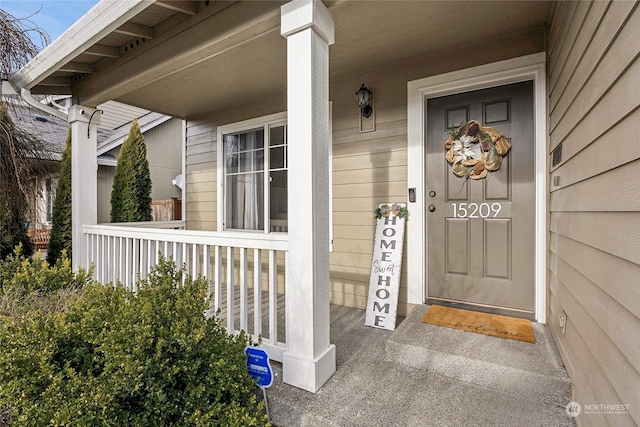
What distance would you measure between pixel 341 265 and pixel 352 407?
1.74 m

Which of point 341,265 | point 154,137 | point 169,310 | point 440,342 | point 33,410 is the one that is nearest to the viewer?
point 33,410

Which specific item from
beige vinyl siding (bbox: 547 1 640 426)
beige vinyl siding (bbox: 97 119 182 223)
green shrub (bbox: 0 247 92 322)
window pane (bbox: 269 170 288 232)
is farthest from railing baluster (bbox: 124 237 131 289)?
beige vinyl siding (bbox: 97 119 182 223)

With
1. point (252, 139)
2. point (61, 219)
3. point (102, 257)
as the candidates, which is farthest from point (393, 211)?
point (61, 219)

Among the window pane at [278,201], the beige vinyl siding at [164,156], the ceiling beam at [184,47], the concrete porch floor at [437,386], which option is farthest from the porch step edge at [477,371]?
the beige vinyl siding at [164,156]

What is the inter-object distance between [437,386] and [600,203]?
1235 mm

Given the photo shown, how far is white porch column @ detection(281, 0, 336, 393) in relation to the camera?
71.2 inches

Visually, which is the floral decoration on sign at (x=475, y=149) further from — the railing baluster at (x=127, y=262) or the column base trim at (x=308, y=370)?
the railing baluster at (x=127, y=262)

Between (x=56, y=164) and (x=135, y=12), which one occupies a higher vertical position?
(x=135, y=12)

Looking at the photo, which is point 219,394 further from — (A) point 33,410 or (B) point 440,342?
(B) point 440,342

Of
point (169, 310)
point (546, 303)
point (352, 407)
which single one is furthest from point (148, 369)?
point (546, 303)

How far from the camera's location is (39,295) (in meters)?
2.28

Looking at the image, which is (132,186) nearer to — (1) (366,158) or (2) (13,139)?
(2) (13,139)

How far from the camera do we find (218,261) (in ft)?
7.41

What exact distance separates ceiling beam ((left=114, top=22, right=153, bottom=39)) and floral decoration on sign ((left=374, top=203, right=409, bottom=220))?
8.23 feet
